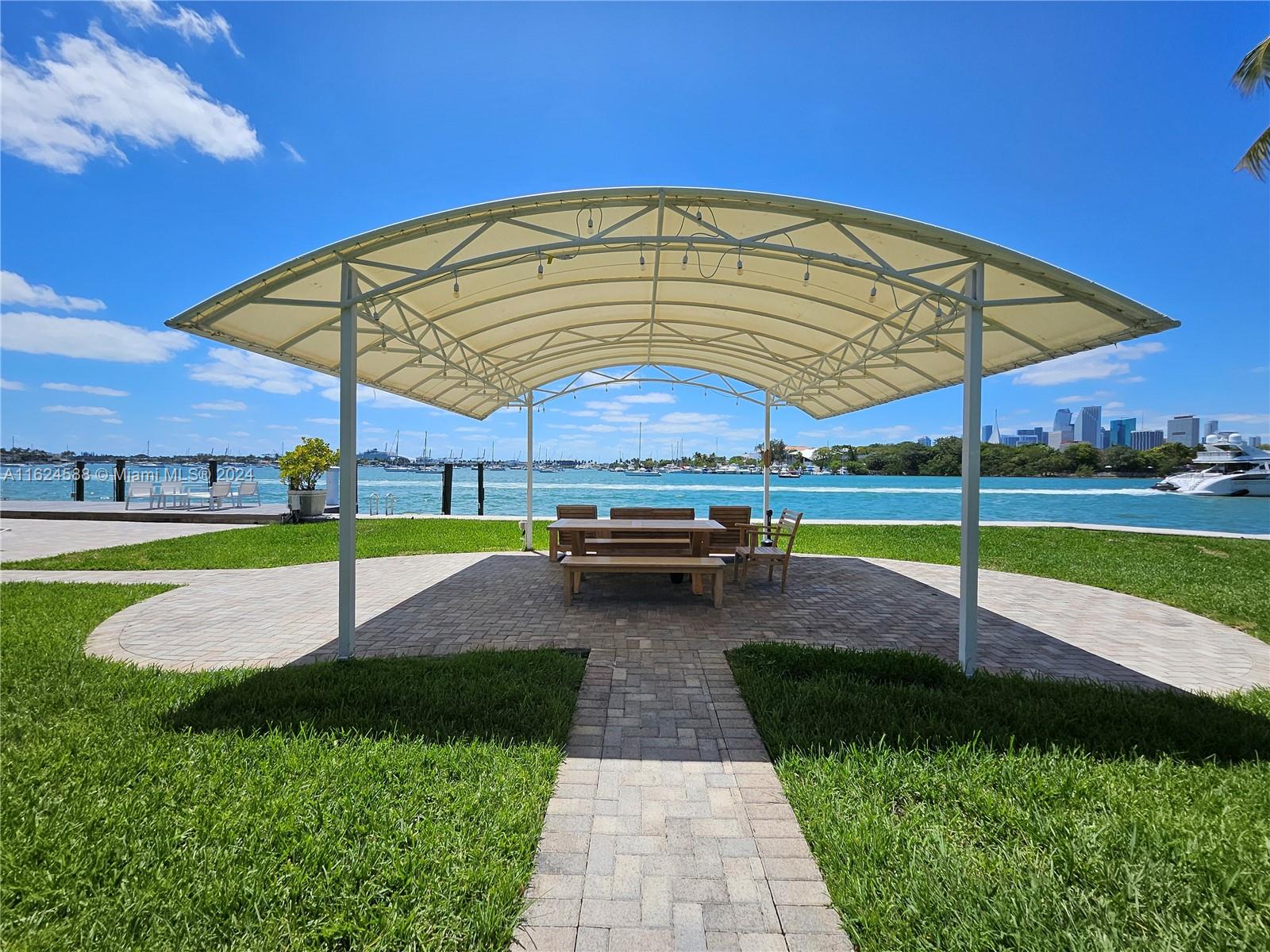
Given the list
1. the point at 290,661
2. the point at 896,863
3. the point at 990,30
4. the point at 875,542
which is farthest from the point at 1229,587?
the point at 290,661

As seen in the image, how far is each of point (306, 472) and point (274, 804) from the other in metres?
17.3

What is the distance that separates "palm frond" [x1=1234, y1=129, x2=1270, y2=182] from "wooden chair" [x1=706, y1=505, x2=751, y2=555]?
10835 mm

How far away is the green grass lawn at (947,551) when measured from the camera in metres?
8.73

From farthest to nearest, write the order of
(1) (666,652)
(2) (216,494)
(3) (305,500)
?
(2) (216,494), (3) (305,500), (1) (666,652)

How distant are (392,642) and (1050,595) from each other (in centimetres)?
888

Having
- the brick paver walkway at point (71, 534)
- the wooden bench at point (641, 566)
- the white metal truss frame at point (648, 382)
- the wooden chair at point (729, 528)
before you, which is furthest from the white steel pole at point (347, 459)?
the brick paver walkway at point (71, 534)

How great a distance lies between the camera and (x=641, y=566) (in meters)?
7.07

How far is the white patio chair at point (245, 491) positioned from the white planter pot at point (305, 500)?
16.1 feet

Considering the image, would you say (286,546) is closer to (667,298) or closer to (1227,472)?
(667,298)

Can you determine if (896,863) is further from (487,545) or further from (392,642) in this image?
(487,545)

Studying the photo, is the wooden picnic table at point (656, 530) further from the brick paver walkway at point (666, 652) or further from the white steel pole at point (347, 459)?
the white steel pole at point (347, 459)

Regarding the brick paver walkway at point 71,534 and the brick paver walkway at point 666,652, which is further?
the brick paver walkway at point 71,534

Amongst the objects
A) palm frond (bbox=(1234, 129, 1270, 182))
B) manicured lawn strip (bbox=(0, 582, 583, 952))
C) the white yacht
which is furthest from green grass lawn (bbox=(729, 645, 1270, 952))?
the white yacht

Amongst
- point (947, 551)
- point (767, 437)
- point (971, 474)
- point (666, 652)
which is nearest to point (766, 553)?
point (666, 652)
